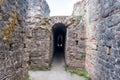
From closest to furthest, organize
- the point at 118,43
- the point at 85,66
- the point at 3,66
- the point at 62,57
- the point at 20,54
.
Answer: the point at 3,66 < the point at 118,43 < the point at 20,54 < the point at 85,66 < the point at 62,57

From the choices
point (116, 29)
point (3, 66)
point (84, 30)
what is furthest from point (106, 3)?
point (84, 30)

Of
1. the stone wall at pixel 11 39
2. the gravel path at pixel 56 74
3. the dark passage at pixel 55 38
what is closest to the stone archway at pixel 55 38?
the dark passage at pixel 55 38

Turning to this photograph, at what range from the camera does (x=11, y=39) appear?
3.61 metres

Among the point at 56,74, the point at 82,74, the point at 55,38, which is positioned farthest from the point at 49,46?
the point at 55,38

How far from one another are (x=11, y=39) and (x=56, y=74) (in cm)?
432

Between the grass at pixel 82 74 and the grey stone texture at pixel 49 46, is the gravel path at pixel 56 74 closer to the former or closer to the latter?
the grass at pixel 82 74

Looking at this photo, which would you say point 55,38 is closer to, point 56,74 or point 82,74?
point 56,74

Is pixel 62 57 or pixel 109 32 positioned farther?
pixel 62 57

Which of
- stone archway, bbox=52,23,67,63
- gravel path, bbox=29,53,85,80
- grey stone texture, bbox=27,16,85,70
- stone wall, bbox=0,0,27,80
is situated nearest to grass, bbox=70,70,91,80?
gravel path, bbox=29,53,85,80

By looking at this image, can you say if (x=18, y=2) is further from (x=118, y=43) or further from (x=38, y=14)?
(x=38, y=14)

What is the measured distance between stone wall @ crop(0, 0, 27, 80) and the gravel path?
8.85ft

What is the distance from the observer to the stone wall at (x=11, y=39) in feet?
10.4

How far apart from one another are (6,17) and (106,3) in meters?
2.52

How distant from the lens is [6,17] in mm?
3324
